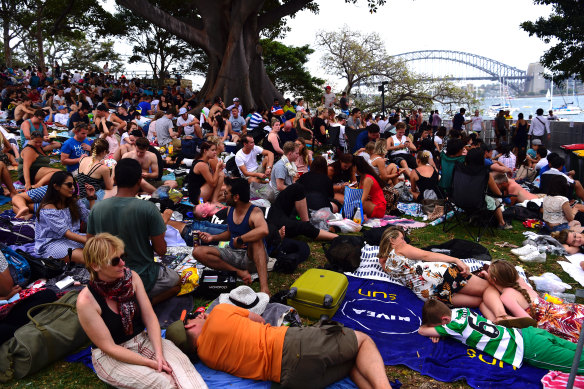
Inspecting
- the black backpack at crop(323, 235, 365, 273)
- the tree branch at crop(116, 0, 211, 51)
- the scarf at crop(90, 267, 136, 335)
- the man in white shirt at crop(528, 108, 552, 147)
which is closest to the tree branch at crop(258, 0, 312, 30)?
the tree branch at crop(116, 0, 211, 51)

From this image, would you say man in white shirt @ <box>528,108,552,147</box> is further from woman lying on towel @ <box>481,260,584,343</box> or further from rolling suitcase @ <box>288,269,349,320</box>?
rolling suitcase @ <box>288,269,349,320</box>

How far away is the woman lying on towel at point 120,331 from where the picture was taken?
10.2ft

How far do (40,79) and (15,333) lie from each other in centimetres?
2572

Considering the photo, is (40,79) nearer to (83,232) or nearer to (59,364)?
(83,232)

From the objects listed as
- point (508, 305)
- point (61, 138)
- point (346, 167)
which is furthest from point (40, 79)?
point (508, 305)

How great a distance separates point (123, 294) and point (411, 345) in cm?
254

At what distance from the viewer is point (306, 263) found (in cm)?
585

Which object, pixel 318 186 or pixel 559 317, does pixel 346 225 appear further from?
pixel 559 317

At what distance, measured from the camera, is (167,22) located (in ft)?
56.1

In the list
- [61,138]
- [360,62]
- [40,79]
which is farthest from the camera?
[360,62]

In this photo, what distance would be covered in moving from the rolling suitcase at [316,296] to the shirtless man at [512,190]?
530cm

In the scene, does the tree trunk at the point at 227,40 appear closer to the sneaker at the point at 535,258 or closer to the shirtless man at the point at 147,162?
the shirtless man at the point at 147,162

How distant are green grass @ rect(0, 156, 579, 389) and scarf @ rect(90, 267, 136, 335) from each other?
0.68m

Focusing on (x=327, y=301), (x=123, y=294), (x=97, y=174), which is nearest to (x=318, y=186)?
(x=327, y=301)
